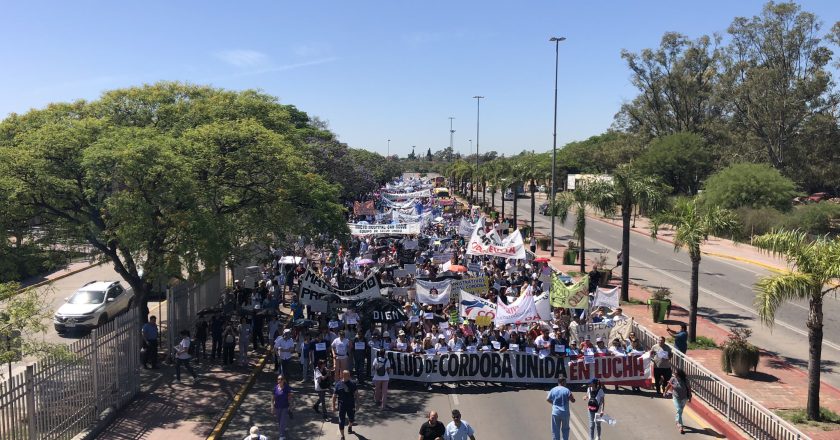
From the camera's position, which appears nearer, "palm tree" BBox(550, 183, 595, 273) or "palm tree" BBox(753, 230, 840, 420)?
"palm tree" BBox(753, 230, 840, 420)

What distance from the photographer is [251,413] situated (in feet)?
47.0

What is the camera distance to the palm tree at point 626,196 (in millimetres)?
24688

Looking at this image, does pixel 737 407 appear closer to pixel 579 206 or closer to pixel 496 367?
pixel 496 367

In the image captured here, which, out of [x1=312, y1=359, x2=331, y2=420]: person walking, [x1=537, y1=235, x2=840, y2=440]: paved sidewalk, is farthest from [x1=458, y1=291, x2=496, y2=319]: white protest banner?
[x1=537, y1=235, x2=840, y2=440]: paved sidewalk

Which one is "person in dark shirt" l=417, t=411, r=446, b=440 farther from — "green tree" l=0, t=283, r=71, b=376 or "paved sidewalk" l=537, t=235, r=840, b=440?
"paved sidewalk" l=537, t=235, r=840, b=440

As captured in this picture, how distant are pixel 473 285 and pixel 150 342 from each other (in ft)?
30.8

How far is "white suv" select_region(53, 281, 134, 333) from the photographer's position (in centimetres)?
2080

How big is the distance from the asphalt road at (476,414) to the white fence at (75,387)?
2.64 metres

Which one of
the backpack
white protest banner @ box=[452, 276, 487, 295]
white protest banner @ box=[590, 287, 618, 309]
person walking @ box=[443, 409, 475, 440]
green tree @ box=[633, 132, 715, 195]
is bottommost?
the backpack

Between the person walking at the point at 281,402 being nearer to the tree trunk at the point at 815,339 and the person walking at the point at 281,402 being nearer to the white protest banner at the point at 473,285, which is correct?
the white protest banner at the point at 473,285

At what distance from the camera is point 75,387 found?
1229 centimetres

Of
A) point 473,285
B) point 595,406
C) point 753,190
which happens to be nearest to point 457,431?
point 595,406

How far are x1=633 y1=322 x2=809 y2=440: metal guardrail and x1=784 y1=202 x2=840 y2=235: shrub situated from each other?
35686 millimetres

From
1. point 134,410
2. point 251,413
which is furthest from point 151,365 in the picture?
point 251,413
